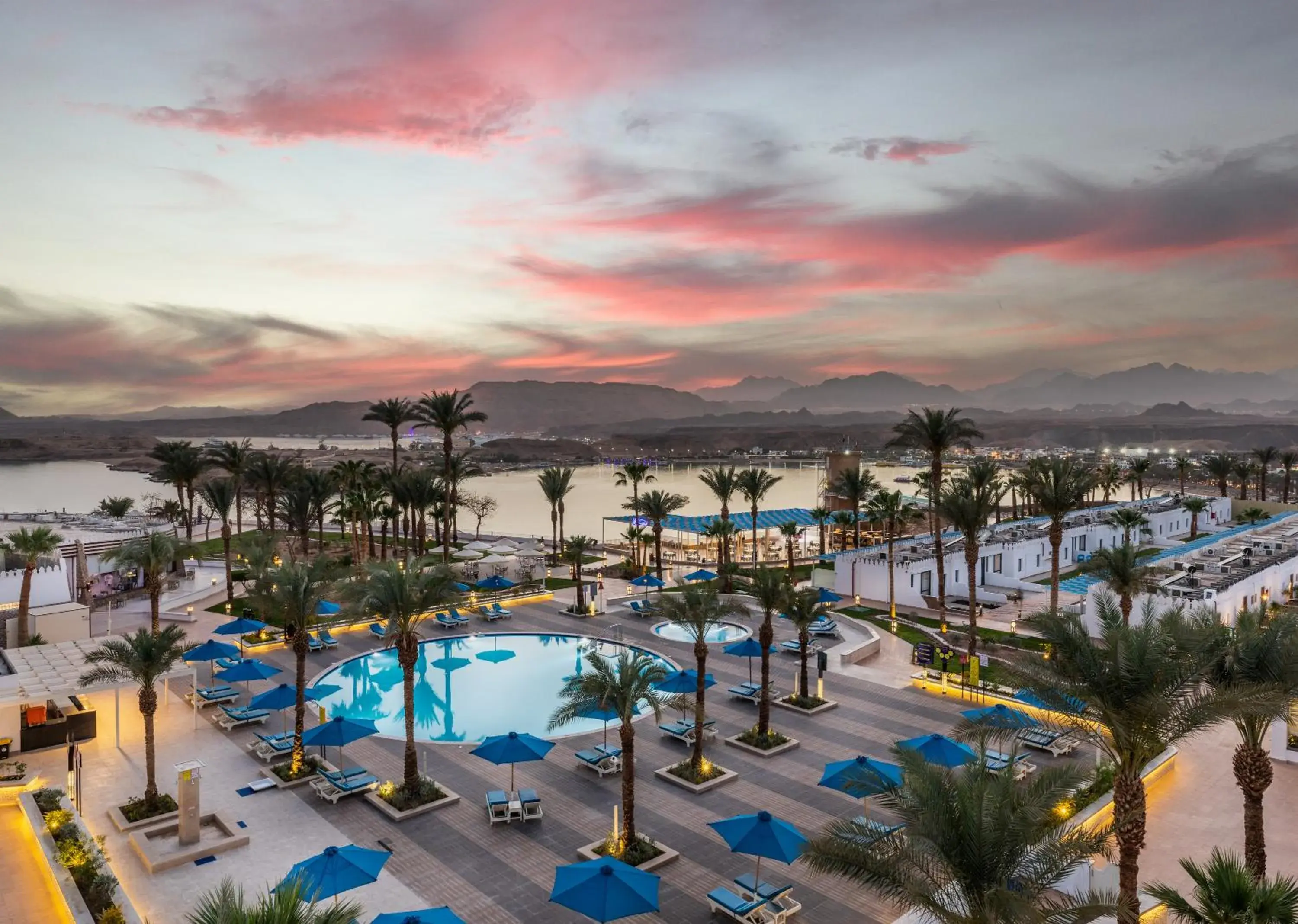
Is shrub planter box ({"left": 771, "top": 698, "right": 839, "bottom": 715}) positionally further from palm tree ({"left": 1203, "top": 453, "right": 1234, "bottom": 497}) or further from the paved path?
palm tree ({"left": 1203, "top": 453, "right": 1234, "bottom": 497})

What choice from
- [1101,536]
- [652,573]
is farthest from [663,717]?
[1101,536]

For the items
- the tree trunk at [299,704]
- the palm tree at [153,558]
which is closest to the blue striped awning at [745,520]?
the palm tree at [153,558]

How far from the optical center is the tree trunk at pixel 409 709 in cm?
1802

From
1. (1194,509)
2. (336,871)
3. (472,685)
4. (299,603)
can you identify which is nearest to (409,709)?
(299,603)

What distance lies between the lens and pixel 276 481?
4941 centimetres

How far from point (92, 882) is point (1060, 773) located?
15.5m

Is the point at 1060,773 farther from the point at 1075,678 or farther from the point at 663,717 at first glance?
the point at 663,717

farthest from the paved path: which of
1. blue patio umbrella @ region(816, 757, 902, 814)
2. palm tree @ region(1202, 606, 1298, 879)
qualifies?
palm tree @ region(1202, 606, 1298, 879)

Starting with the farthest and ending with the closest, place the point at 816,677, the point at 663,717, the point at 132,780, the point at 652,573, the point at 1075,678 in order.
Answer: the point at 652,573, the point at 816,677, the point at 663,717, the point at 132,780, the point at 1075,678

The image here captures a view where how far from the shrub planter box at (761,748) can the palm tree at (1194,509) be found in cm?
5070

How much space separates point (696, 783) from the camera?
18750 millimetres

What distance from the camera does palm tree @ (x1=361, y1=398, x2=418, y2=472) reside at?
51219 millimetres

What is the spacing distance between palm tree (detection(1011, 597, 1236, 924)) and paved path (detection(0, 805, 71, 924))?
1660cm

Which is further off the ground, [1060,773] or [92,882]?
[1060,773]
